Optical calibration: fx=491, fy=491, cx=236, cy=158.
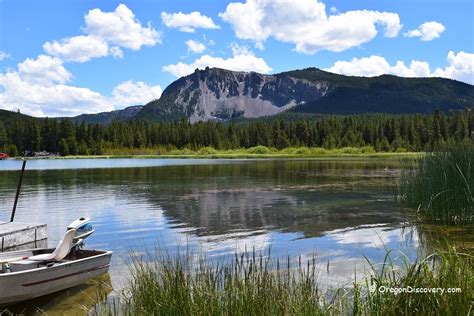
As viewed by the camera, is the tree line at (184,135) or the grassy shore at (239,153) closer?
the grassy shore at (239,153)

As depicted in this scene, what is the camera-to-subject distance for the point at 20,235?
1648cm

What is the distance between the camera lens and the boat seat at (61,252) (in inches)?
528

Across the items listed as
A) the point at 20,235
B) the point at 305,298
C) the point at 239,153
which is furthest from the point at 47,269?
the point at 239,153

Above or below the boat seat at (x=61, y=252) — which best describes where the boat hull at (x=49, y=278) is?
below

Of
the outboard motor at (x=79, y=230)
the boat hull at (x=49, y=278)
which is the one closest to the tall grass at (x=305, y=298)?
the boat hull at (x=49, y=278)

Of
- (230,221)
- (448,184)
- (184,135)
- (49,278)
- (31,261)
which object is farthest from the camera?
(184,135)

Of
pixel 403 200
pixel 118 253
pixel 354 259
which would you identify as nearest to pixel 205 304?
pixel 354 259

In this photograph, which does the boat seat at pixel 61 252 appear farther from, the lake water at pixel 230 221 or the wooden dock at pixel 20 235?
the wooden dock at pixel 20 235

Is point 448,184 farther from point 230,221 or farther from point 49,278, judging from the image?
point 49,278

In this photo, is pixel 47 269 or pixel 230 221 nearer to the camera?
pixel 47 269

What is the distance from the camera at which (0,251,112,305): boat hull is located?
11.4 metres

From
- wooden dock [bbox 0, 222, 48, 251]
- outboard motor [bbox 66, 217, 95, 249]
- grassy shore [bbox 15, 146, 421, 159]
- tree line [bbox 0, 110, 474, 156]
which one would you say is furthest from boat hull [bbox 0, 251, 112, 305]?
tree line [bbox 0, 110, 474, 156]

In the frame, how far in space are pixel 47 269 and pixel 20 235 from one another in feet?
16.5

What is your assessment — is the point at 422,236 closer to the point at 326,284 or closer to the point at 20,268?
the point at 326,284
